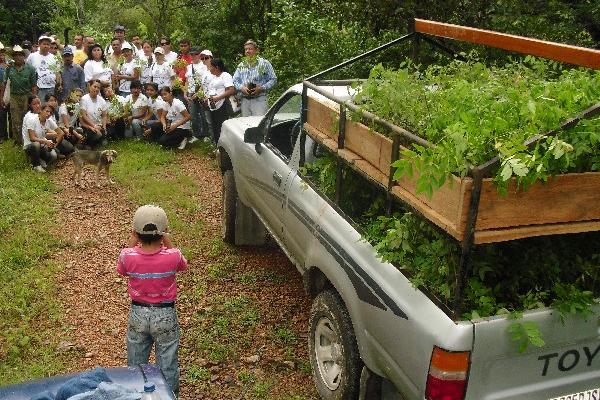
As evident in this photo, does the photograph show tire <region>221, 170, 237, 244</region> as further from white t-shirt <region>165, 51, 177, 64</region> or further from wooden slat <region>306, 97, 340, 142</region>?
white t-shirt <region>165, 51, 177, 64</region>

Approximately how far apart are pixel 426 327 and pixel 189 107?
8406mm

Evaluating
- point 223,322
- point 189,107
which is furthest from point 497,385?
point 189,107

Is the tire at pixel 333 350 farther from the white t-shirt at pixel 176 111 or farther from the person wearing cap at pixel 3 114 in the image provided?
the person wearing cap at pixel 3 114

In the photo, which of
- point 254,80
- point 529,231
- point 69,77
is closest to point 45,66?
point 69,77

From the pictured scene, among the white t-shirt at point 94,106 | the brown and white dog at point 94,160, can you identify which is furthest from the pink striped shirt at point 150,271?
the white t-shirt at point 94,106

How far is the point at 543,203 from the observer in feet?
9.47

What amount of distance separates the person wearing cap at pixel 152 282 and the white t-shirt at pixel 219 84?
6358 mm

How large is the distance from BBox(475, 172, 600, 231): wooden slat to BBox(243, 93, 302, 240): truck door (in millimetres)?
2419

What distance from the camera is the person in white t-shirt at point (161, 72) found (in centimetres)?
1102

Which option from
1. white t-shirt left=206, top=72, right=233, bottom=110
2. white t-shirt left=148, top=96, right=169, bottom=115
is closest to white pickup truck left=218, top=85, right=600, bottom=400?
white t-shirt left=206, top=72, right=233, bottom=110

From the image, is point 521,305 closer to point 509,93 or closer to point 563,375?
point 563,375

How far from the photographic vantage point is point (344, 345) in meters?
3.94

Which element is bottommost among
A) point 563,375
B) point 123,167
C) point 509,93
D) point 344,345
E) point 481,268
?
point 123,167

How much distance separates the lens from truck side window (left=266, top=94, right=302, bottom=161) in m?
→ 5.69
